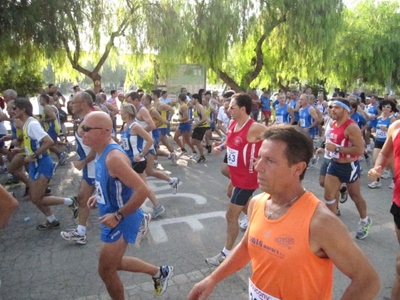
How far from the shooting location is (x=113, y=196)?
2969mm

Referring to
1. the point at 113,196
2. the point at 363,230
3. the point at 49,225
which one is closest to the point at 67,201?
the point at 49,225

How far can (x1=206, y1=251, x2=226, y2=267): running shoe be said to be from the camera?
13.3ft

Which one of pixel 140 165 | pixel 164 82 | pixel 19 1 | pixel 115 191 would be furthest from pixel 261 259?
pixel 164 82

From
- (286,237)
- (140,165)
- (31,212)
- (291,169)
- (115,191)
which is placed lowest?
(31,212)

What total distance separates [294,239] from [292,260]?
9cm

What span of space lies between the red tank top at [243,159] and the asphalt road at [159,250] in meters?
0.97

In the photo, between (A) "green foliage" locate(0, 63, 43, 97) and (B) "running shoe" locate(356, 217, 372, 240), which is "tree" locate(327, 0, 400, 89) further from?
(B) "running shoe" locate(356, 217, 372, 240)

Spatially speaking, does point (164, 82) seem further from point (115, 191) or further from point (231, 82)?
point (115, 191)

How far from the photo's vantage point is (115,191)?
9.66ft

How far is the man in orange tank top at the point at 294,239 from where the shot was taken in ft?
4.99

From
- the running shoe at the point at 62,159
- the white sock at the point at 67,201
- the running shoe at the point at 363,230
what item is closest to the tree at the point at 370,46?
the running shoe at the point at 62,159

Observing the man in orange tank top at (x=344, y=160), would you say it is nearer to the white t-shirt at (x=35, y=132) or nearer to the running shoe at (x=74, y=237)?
the running shoe at (x=74, y=237)

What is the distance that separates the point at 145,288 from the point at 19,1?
13165 millimetres

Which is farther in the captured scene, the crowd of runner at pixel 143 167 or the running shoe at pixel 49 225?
the running shoe at pixel 49 225
